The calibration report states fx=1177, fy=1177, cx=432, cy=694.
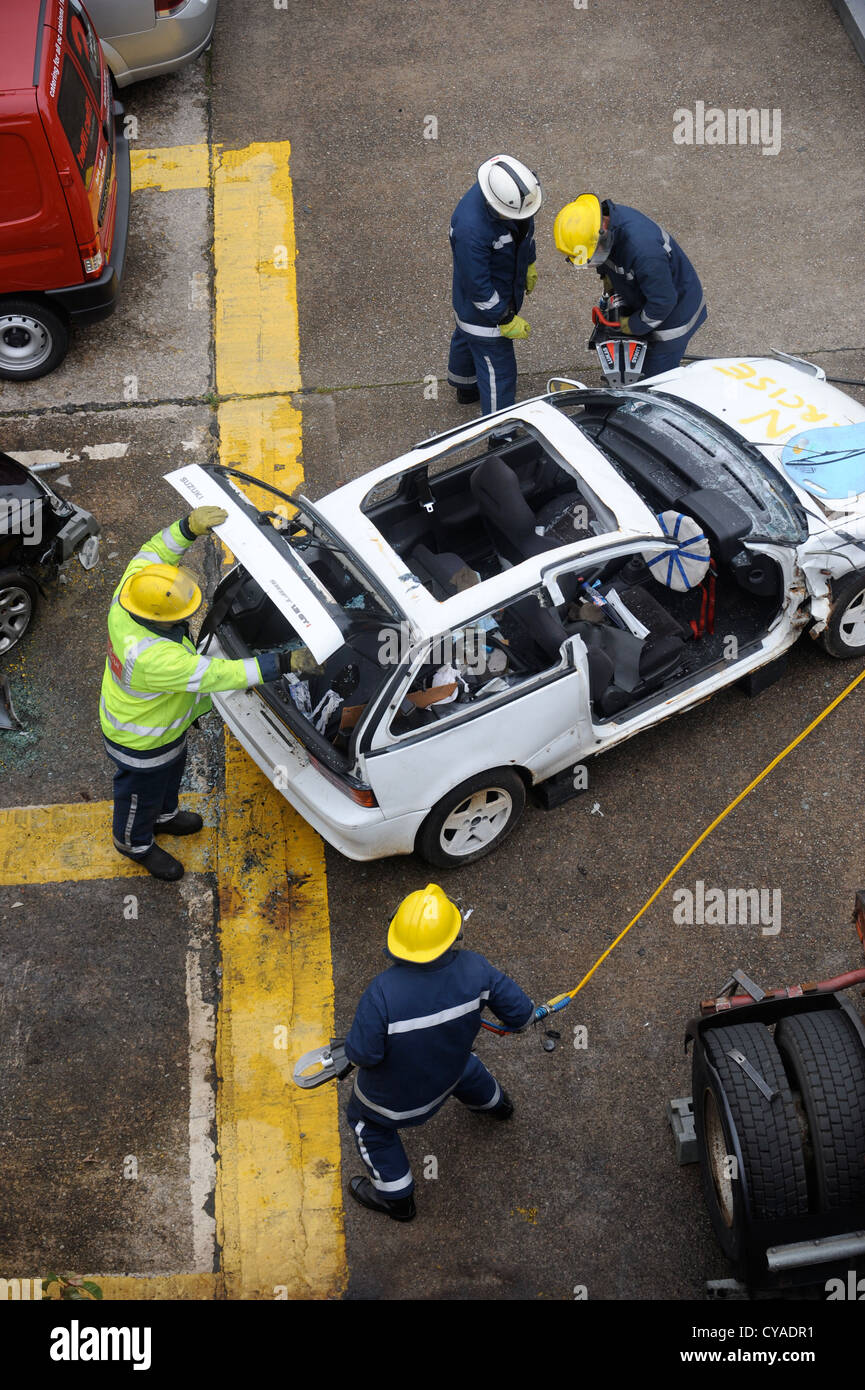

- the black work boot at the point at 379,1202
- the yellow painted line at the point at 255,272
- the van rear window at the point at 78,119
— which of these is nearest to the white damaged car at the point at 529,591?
the black work boot at the point at 379,1202

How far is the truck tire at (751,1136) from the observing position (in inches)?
158

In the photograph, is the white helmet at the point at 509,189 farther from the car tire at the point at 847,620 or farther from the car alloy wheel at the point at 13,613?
the car alloy wheel at the point at 13,613

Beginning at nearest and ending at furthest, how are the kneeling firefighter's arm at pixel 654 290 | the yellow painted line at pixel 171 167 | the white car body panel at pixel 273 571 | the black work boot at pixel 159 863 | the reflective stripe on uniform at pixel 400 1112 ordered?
the reflective stripe on uniform at pixel 400 1112
the white car body panel at pixel 273 571
the black work boot at pixel 159 863
the kneeling firefighter's arm at pixel 654 290
the yellow painted line at pixel 171 167

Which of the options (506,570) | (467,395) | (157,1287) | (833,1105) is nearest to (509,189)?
(467,395)

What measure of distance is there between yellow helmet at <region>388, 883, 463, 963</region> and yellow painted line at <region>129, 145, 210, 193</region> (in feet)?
22.0

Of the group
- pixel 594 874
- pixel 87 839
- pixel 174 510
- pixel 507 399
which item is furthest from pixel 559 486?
pixel 87 839

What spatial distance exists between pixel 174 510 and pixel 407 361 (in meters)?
1.89

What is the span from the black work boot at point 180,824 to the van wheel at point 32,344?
3.53 meters

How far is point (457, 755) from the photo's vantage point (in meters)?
5.01

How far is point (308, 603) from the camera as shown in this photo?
4414 mm

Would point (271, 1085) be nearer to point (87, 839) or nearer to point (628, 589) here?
point (87, 839)

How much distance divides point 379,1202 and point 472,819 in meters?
1.66

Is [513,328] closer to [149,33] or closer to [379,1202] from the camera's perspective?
[149,33]

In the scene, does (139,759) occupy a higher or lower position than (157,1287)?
higher
